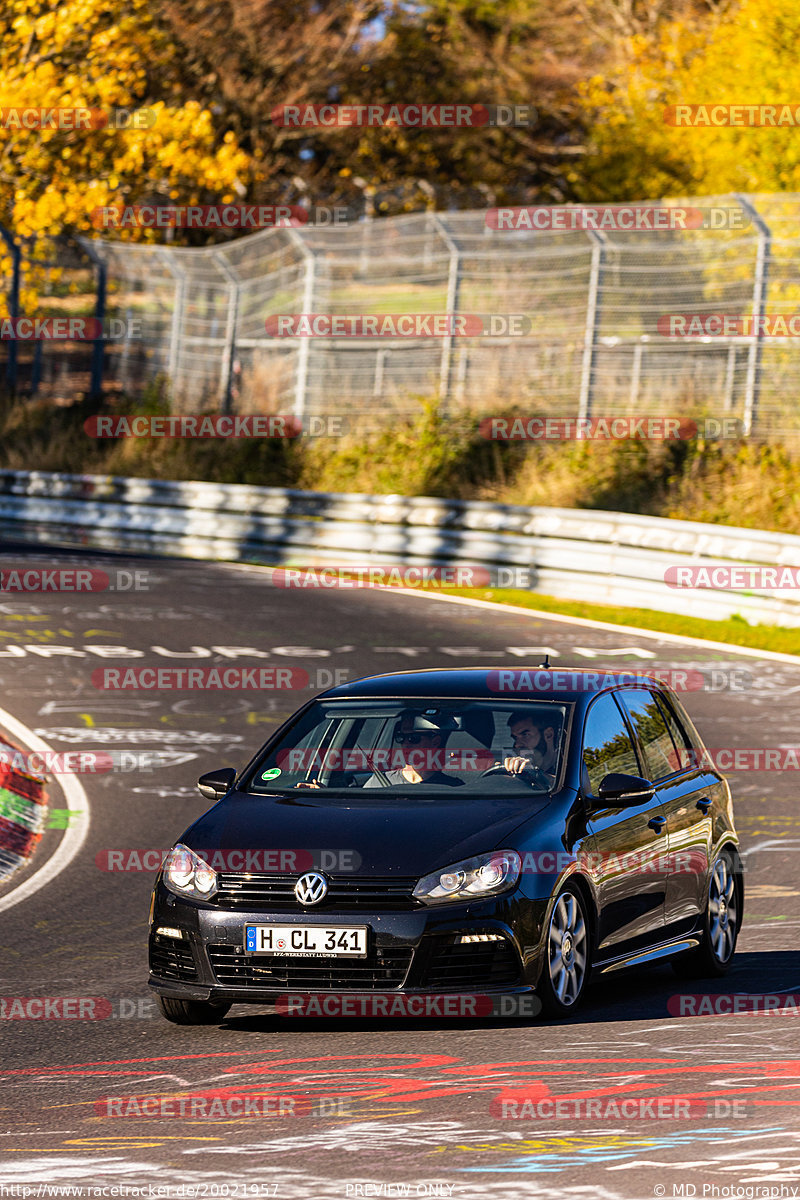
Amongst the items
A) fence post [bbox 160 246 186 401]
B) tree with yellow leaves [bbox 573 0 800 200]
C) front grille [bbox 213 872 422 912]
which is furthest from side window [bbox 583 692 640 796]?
tree with yellow leaves [bbox 573 0 800 200]

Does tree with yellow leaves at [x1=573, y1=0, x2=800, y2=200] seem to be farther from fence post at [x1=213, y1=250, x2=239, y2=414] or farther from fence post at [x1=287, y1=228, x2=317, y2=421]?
fence post at [x1=213, y1=250, x2=239, y2=414]

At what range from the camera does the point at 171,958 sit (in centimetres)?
764

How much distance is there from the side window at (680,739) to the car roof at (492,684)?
14.2 inches

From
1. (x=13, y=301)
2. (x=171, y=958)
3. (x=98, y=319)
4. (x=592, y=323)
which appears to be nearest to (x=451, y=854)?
(x=171, y=958)

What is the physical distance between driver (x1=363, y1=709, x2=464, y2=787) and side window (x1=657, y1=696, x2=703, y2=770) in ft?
4.93

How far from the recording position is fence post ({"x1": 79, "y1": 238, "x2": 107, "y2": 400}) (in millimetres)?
35062

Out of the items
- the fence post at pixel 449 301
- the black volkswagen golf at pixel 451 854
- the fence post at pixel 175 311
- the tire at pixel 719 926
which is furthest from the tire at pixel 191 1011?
the fence post at pixel 175 311

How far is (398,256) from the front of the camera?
30391 mm

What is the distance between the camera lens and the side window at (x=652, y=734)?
9.00 metres

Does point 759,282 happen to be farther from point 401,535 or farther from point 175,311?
point 175,311

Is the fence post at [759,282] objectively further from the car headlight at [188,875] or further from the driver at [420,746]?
the car headlight at [188,875]

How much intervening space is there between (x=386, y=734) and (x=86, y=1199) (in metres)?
3.72

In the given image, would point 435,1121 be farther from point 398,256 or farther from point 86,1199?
point 398,256

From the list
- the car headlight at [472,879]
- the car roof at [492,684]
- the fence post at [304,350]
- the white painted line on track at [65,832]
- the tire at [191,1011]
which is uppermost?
the fence post at [304,350]
